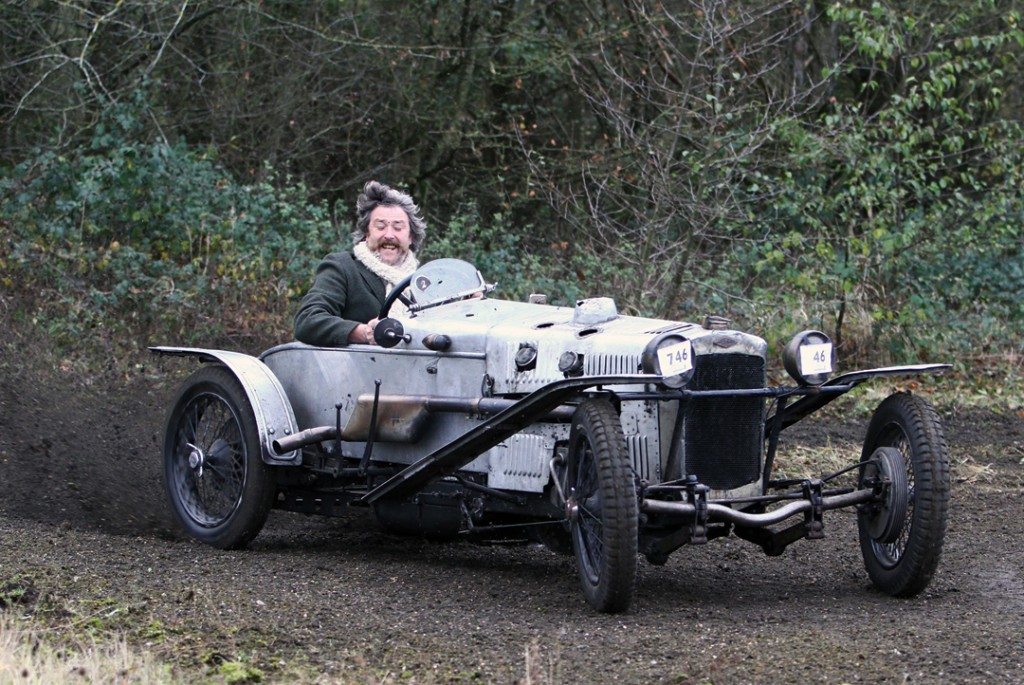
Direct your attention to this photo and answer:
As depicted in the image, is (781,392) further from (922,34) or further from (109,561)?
(922,34)

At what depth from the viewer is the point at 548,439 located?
6.15m

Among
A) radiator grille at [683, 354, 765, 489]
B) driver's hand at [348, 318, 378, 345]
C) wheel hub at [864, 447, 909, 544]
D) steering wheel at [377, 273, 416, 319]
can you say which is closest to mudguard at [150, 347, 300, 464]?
driver's hand at [348, 318, 378, 345]

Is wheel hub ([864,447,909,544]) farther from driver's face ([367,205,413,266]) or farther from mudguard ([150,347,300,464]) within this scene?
driver's face ([367,205,413,266])

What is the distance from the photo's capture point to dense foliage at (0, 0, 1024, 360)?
12.5m

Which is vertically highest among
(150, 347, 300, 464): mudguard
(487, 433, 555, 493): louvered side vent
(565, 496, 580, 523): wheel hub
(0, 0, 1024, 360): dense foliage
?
(0, 0, 1024, 360): dense foliage

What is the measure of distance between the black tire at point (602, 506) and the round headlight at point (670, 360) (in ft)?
0.78

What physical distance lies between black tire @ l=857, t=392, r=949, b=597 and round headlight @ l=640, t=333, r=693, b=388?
3.28 ft

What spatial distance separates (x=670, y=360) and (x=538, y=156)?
9080mm

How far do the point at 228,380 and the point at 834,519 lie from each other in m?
3.35

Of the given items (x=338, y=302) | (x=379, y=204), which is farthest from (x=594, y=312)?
(x=379, y=204)

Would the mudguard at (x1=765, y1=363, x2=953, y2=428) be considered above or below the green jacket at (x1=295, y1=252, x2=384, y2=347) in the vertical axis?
below

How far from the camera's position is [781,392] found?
580 cm

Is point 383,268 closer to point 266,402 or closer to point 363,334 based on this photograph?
point 363,334

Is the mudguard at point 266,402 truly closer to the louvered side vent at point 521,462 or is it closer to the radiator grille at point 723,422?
the louvered side vent at point 521,462
